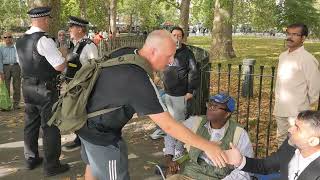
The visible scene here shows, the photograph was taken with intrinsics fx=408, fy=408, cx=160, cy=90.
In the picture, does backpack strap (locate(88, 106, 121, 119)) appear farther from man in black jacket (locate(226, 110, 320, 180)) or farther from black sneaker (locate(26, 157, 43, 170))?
black sneaker (locate(26, 157, 43, 170))

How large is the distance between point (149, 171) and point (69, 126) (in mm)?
2530

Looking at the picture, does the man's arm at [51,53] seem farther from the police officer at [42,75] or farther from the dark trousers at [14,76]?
the dark trousers at [14,76]

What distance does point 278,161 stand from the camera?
10.9 ft

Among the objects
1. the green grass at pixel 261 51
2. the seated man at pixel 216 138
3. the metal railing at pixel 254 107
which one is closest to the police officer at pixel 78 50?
the metal railing at pixel 254 107

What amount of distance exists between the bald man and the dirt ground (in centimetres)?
199

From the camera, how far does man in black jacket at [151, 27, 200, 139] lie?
553cm

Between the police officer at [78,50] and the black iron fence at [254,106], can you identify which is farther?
the police officer at [78,50]

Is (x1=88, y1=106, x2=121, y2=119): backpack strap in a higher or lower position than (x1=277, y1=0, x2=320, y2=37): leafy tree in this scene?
lower

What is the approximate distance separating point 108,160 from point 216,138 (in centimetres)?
109

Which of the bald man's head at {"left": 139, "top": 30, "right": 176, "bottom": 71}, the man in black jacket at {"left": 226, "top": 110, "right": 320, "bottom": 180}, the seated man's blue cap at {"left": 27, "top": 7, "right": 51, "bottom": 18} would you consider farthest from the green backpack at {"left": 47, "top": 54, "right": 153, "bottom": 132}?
the seated man's blue cap at {"left": 27, "top": 7, "right": 51, "bottom": 18}

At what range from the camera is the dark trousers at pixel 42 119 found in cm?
523

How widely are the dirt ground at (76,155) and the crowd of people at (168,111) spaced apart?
0.20 meters

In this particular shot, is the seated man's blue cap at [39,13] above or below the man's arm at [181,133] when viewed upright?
above

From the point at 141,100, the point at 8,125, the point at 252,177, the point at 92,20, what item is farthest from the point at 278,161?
the point at 92,20
